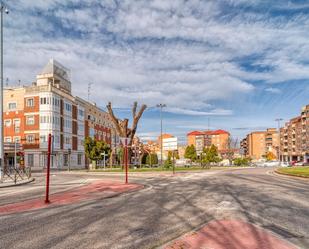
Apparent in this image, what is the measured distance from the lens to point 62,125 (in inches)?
2530

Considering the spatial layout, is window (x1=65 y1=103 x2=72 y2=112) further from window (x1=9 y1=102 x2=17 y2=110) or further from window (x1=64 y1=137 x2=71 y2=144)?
window (x1=9 y1=102 x2=17 y2=110)

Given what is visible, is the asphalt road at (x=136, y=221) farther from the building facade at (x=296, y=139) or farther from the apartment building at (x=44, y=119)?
the building facade at (x=296, y=139)

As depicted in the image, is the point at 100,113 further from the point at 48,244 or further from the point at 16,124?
the point at 48,244

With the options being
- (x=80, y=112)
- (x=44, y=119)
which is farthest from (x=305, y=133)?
(x=44, y=119)

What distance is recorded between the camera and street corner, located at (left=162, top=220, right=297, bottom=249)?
603 cm

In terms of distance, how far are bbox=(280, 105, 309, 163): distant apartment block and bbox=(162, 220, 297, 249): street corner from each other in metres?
116

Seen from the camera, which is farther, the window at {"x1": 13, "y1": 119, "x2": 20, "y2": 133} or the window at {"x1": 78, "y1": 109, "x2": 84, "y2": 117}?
the window at {"x1": 78, "y1": 109, "x2": 84, "y2": 117}

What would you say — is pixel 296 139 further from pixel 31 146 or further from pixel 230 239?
pixel 230 239

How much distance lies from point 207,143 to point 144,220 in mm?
183834

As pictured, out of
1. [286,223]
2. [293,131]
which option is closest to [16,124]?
[286,223]

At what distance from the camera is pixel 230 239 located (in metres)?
6.46

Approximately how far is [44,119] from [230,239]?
190ft

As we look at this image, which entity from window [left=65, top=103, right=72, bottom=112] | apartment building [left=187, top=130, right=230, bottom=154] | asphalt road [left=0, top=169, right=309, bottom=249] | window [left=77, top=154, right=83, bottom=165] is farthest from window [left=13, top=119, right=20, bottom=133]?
apartment building [left=187, top=130, right=230, bottom=154]

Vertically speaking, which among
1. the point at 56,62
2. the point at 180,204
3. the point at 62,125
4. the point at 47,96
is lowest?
the point at 180,204
